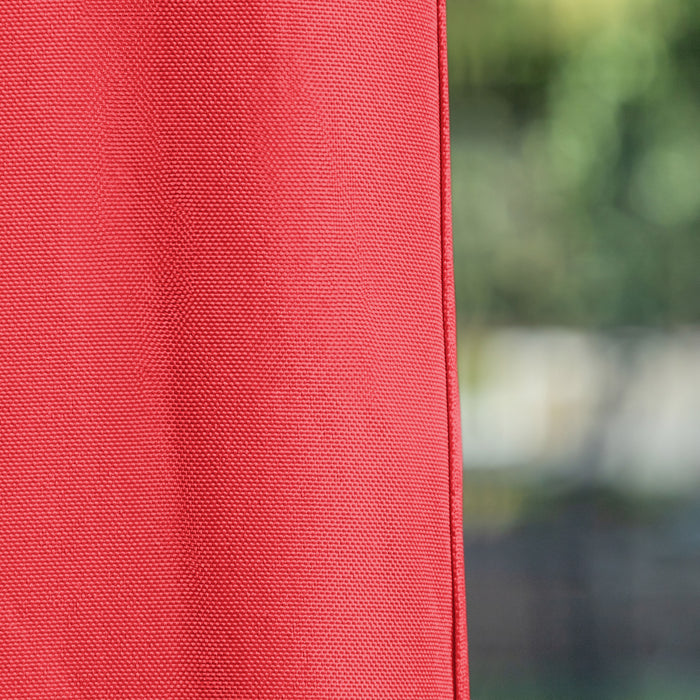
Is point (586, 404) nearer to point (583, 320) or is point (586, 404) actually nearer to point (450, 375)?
point (583, 320)

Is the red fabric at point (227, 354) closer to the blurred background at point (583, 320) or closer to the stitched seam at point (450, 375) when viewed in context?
the stitched seam at point (450, 375)

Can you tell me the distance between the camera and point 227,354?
1.69 ft

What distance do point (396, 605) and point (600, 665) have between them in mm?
339

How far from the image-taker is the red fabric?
0.50 m

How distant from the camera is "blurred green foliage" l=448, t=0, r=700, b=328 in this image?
0.78 m

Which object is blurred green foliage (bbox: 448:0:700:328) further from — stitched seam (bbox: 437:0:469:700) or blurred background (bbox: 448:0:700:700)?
stitched seam (bbox: 437:0:469:700)

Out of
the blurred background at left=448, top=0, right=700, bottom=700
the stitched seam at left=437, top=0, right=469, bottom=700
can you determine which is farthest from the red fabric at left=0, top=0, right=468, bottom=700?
the blurred background at left=448, top=0, right=700, bottom=700

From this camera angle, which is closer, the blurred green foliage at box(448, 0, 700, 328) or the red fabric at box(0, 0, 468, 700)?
the red fabric at box(0, 0, 468, 700)

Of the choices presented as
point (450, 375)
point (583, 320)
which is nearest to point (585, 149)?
point (583, 320)

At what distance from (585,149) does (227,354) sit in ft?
1.34

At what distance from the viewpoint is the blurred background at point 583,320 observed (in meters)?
0.77

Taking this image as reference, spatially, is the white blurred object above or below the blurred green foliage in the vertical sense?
below

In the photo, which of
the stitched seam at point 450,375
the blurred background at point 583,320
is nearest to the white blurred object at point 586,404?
the blurred background at point 583,320

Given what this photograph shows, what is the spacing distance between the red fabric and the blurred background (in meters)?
0.26
